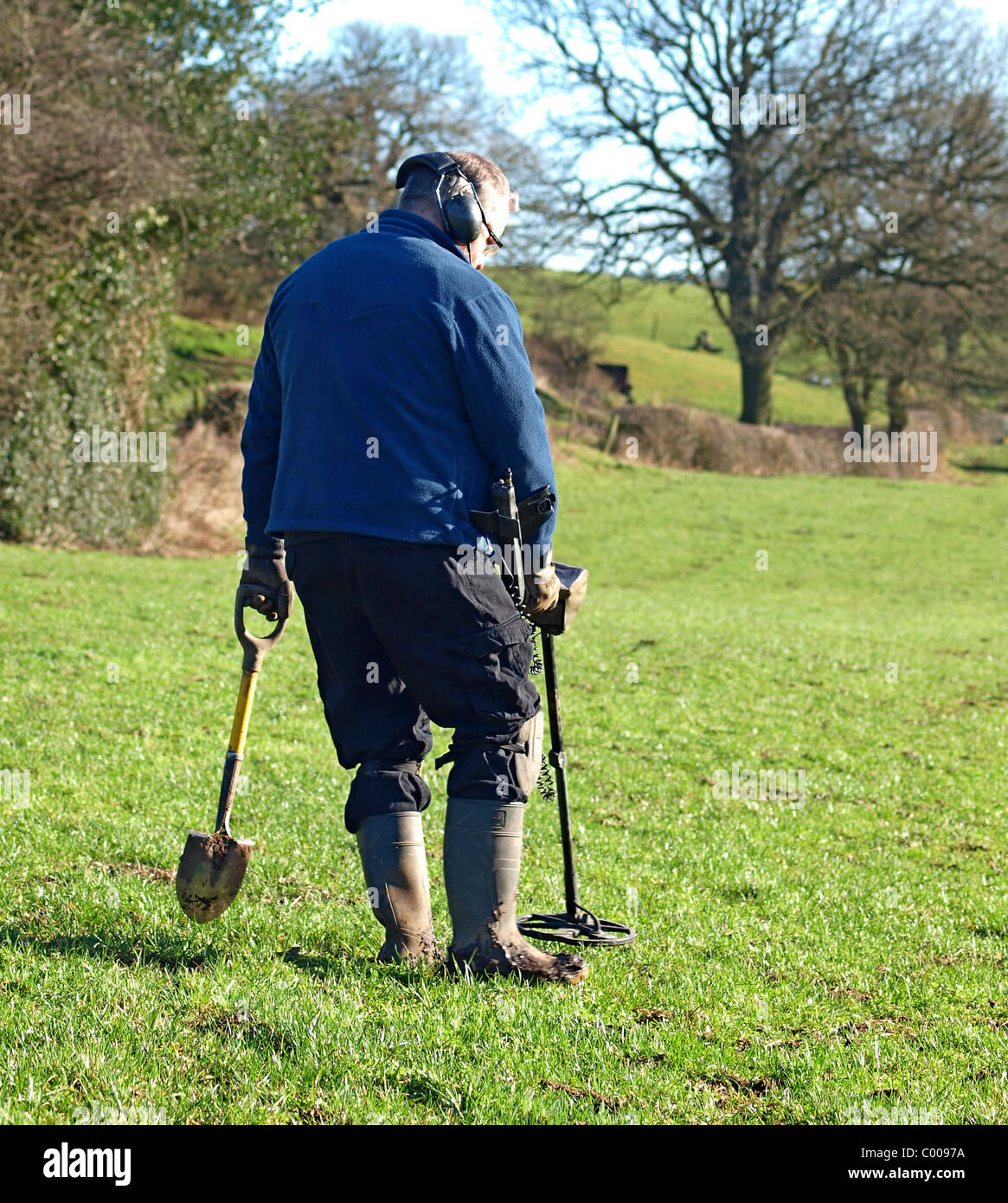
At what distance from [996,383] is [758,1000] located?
1687 inches

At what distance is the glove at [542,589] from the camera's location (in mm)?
3797

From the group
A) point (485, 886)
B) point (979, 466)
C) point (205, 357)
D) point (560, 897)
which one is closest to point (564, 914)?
point (560, 897)

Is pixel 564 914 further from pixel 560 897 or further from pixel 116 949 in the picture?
pixel 116 949

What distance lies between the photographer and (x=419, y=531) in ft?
11.5

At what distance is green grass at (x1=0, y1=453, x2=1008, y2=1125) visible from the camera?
3061 mm

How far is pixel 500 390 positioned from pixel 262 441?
3.21ft

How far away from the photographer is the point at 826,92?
113 feet

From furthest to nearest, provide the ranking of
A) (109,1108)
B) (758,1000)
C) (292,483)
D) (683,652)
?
(683,652) → (758,1000) → (292,483) → (109,1108)

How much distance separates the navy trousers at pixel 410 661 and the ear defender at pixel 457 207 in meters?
1.10

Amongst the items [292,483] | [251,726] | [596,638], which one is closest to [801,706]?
[596,638]

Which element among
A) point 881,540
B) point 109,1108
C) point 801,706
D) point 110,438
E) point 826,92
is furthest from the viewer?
point 826,92

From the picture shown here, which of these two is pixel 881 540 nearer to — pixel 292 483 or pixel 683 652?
pixel 683 652

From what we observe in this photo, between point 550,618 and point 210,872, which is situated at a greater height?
point 550,618

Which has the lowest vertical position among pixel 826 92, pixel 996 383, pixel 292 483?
pixel 292 483
